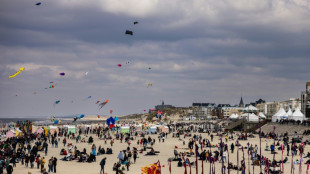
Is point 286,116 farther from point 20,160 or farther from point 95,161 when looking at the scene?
point 20,160

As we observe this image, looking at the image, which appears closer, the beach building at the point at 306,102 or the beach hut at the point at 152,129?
the beach hut at the point at 152,129

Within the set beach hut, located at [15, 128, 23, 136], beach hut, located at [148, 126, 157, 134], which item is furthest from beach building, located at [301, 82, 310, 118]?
beach hut, located at [15, 128, 23, 136]

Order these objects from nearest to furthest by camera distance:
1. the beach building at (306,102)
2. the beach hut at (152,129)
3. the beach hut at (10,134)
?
the beach hut at (10,134)
the beach hut at (152,129)
the beach building at (306,102)

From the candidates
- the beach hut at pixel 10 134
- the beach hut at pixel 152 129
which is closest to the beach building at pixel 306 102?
the beach hut at pixel 152 129

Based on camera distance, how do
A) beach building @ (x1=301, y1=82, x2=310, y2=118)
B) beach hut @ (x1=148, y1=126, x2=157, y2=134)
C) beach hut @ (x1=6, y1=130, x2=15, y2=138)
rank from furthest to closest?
beach building @ (x1=301, y1=82, x2=310, y2=118) < beach hut @ (x1=148, y1=126, x2=157, y2=134) < beach hut @ (x1=6, y1=130, x2=15, y2=138)

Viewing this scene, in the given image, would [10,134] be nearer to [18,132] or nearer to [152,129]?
[18,132]

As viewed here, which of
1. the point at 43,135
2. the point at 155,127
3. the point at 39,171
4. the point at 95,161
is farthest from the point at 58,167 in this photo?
the point at 155,127

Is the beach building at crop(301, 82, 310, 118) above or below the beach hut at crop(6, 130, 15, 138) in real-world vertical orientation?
above

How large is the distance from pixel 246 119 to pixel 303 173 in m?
39.9

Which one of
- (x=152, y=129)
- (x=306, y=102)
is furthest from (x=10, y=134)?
(x=306, y=102)

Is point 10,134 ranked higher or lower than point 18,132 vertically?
lower

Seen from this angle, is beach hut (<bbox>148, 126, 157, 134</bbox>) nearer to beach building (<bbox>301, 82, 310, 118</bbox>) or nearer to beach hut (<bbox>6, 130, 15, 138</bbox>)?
beach hut (<bbox>6, 130, 15, 138</bbox>)

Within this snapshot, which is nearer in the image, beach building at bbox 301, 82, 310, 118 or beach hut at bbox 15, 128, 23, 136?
beach hut at bbox 15, 128, 23, 136

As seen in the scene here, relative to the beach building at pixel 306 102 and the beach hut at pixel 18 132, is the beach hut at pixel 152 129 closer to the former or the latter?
the beach hut at pixel 18 132
